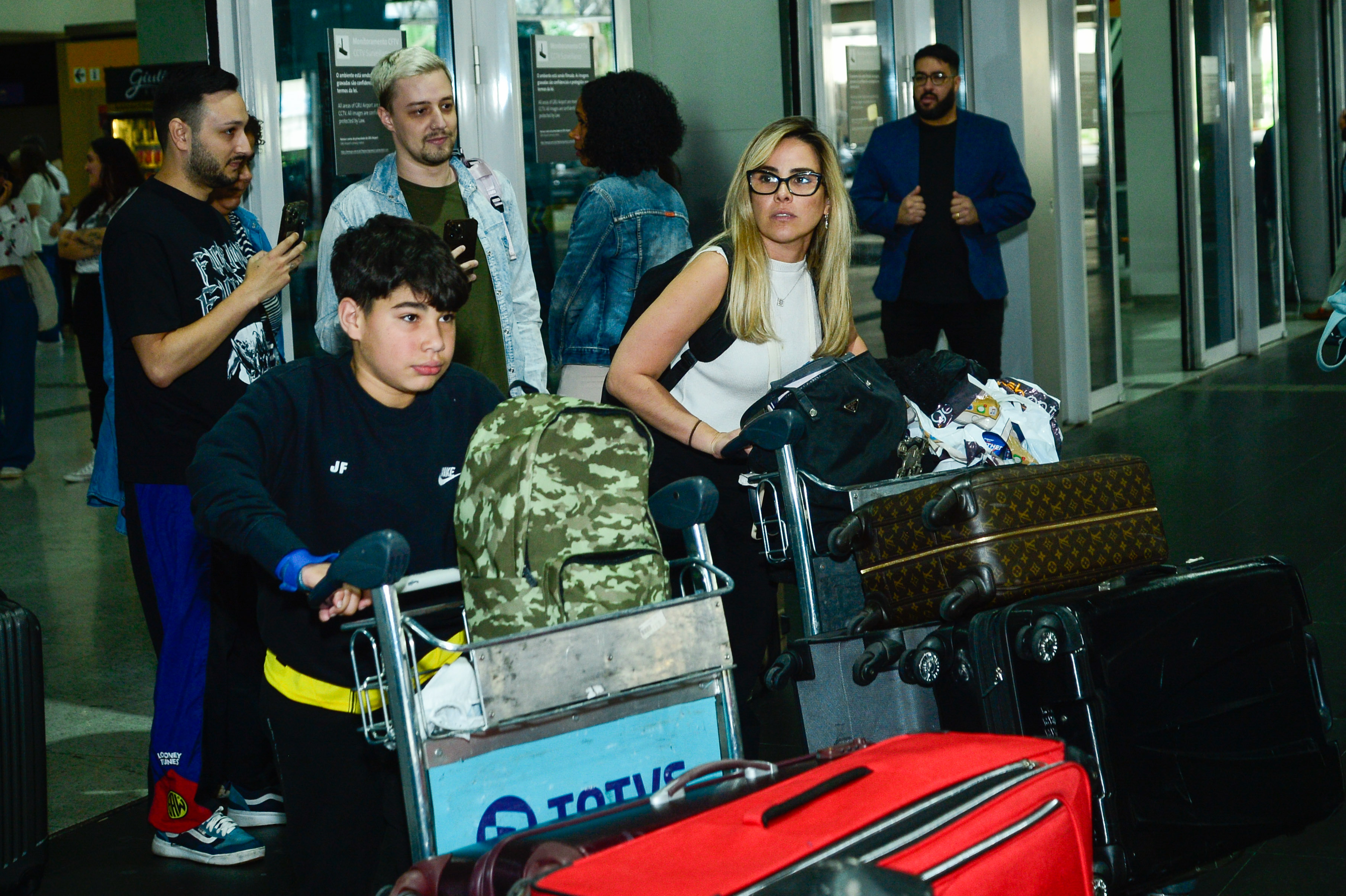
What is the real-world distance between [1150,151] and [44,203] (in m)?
12.8

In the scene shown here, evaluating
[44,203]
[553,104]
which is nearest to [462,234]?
[553,104]

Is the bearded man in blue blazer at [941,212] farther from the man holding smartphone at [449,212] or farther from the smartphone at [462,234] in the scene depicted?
the smartphone at [462,234]

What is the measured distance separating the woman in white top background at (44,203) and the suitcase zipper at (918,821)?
14839 mm

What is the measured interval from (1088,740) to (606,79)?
3.06 metres

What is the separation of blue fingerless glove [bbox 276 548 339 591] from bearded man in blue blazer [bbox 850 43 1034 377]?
5.44 meters

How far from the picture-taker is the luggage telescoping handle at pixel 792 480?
2.92 metres

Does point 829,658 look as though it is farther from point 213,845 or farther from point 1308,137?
point 1308,137

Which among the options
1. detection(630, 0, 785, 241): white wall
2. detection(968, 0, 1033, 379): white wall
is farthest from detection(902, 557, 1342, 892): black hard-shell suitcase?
detection(968, 0, 1033, 379): white wall

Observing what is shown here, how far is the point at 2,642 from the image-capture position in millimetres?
2670

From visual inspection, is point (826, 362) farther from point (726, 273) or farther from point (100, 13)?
point (100, 13)

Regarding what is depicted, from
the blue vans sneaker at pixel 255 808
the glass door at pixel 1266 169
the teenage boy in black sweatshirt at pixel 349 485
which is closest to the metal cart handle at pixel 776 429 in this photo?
the teenage boy in black sweatshirt at pixel 349 485

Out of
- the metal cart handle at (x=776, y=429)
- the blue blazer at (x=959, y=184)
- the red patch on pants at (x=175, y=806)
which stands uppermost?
the blue blazer at (x=959, y=184)

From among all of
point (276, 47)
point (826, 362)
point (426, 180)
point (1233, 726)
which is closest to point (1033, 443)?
point (826, 362)

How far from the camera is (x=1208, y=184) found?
12.7 m
